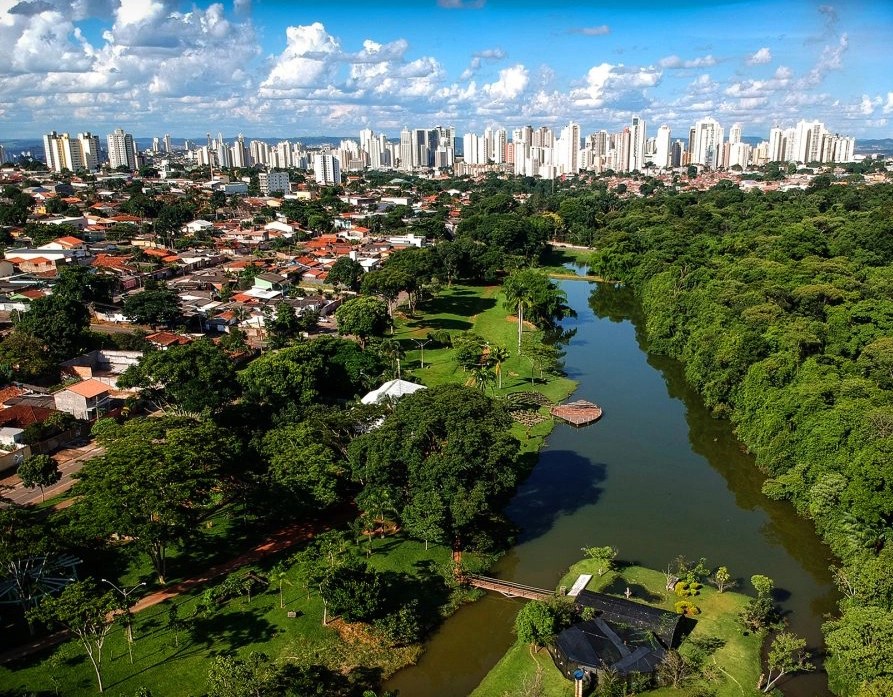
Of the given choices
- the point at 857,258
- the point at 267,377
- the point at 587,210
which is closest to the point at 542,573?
the point at 267,377

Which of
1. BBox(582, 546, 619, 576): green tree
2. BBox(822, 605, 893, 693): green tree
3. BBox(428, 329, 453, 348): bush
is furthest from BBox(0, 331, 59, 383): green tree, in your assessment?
BBox(822, 605, 893, 693): green tree

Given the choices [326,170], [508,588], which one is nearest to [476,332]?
[508,588]

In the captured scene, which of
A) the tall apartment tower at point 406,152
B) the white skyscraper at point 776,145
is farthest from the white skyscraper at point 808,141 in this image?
the tall apartment tower at point 406,152

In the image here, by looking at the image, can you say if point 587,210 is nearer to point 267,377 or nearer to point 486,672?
point 267,377

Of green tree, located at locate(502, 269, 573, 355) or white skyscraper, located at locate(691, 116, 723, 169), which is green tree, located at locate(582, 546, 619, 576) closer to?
green tree, located at locate(502, 269, 573, 355)

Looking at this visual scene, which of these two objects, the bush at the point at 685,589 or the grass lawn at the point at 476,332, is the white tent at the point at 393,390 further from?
the bush at the point at 685,589

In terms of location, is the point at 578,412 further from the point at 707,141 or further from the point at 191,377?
the point at 707,141
